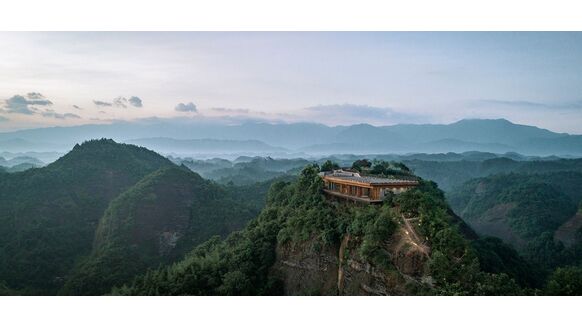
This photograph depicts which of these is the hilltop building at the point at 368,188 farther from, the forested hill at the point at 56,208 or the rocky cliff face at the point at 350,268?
the forested hill at the point at 56,208

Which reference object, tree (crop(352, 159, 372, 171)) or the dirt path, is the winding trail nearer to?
the dirt path

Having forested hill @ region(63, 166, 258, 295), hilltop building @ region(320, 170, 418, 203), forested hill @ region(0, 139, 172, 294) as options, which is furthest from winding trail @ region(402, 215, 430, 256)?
forested hill @ region(0, 139, 172, 294)

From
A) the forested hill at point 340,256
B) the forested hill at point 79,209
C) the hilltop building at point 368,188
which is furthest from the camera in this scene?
the forested hill at point 79,209

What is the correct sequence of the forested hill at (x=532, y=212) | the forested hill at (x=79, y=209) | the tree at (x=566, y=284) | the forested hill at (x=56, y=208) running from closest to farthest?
the tree at (x=566, y=284) → the forested hill at (x=56, y=208) → the forested hill at (x=79, y=209) → the forested hill at (x=532, y=212)

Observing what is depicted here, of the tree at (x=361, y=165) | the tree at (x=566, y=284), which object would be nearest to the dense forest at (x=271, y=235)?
the tree at (x=566, y=284)

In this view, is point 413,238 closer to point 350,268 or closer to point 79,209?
point 350,268

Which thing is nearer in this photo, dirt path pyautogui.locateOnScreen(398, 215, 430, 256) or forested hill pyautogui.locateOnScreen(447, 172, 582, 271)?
dirt path pyautogui.locateOnScreen(398, 215, 430, 256)

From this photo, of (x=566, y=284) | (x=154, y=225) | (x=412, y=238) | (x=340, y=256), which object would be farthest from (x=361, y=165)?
(x=154, y=225)
